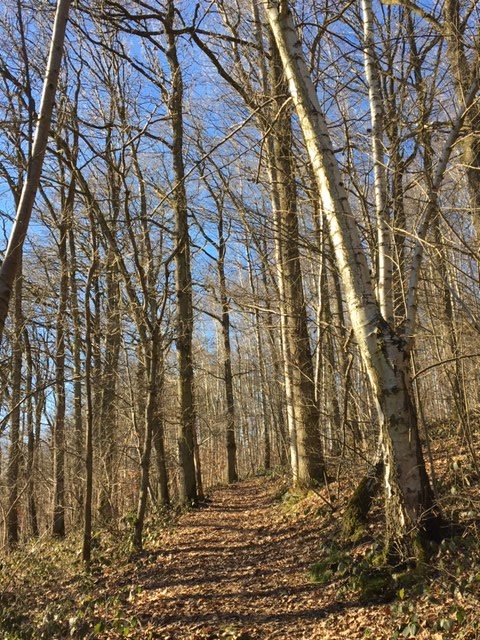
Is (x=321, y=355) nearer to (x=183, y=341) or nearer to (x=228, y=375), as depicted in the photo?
(x=183, y=341)

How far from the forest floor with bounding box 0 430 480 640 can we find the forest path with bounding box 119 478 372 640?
16 mm

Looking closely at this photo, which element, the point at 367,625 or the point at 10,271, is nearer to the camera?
the point at 10,271

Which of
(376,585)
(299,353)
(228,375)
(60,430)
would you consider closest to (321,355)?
(299,353)

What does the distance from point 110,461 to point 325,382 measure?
536 centimetres

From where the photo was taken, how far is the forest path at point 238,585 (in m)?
4.26

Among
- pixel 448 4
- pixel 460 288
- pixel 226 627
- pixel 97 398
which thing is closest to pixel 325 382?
pixel 460 288

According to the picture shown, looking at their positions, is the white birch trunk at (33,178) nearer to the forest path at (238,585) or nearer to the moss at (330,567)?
the forest path at (238,585)

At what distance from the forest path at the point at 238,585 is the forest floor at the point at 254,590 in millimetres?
16

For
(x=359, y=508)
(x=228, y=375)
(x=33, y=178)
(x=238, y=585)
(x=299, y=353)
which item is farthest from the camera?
(x=228, y=375)

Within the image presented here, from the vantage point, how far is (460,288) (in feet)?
15.5

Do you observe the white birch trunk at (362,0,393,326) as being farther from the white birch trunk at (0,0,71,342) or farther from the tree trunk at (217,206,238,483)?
the tree trunk at (217,206,238,483)

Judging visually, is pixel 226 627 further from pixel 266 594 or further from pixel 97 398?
pixel 97 398

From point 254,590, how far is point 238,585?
12.6 inches

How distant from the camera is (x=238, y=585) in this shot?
5434mm
